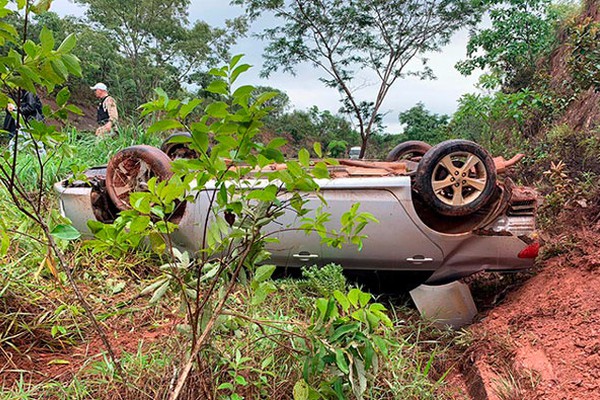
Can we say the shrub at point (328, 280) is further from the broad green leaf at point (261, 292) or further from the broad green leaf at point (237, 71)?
the broad green leaf at point (237, 71)

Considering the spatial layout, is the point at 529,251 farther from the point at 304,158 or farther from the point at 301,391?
the point at 304,158

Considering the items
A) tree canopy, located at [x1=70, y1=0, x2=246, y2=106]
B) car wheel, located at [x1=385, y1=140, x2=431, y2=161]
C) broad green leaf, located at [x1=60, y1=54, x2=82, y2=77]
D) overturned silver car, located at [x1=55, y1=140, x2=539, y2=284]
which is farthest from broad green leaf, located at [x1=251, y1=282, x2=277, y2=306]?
tree canopy, located at [x1=70, y1=0, x2=246, y2=106]

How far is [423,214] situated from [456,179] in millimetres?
357

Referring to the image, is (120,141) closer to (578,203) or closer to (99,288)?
(99,288)

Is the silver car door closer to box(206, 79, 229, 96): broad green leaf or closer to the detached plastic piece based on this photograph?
the detached plastic piece

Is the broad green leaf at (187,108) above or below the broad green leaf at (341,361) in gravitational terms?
above

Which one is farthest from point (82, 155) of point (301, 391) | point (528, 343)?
point (528, 343)

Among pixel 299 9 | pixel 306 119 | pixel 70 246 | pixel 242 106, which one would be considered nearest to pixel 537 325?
pixel 242 106

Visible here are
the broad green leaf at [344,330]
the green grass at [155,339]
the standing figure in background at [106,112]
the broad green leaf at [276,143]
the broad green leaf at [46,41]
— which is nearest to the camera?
the broad green leaf at [46,41]

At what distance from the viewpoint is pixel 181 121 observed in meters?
1.09

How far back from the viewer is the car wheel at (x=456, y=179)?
2.95 m

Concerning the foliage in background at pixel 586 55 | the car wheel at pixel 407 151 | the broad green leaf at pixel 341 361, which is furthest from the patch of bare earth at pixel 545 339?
the foliage in background at pixel 586 55

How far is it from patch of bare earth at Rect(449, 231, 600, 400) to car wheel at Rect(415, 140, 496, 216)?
804 millimetres

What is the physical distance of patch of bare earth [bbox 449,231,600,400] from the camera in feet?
7.27
